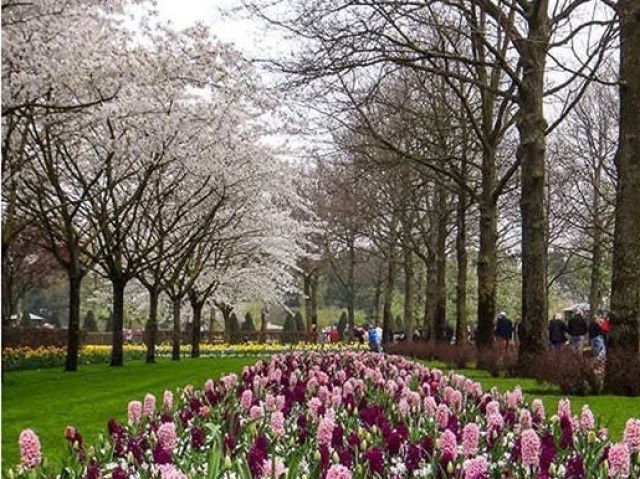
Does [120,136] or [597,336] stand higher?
[120,136]

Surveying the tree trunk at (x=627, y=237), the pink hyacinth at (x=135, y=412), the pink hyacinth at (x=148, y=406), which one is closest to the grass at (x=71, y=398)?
the pink hyacinth at (x=148, y=406)

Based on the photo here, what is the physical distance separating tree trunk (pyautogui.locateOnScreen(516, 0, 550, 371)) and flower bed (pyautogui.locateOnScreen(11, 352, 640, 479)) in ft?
27.8

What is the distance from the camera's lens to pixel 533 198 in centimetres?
1510

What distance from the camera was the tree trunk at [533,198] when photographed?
15039 mm

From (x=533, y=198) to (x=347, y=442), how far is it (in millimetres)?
11600

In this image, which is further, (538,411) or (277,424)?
(538,411)

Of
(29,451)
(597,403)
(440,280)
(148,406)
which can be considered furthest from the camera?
(440,280)

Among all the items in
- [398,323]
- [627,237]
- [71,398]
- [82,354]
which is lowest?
[82,354]

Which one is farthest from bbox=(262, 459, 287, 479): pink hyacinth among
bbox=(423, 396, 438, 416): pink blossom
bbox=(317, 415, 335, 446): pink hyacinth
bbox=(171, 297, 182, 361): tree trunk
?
bbox=(171, 297, 182, 361): tree trunk

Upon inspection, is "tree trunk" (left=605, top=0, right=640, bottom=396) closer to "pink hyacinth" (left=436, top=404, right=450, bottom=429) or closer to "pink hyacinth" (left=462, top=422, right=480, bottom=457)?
"pink hyacinth" (left=436, top=404, right=450, bottom=429)

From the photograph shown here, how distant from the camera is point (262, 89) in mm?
17609

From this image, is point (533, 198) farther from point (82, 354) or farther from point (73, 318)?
point (82, 354)

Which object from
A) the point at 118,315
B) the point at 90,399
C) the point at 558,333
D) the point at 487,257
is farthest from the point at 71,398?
the point at 558,333

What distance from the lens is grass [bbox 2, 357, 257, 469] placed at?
8376 mm
